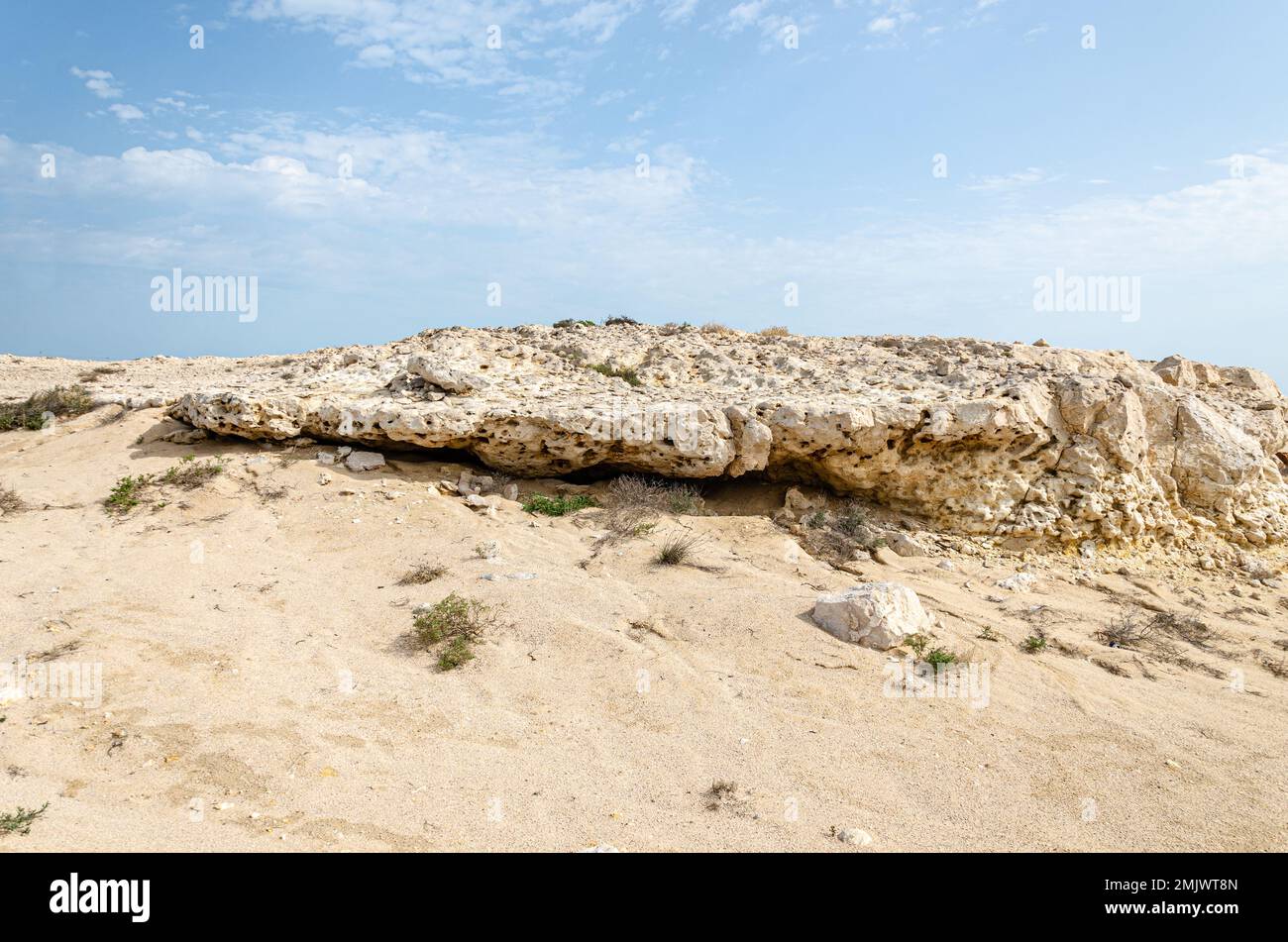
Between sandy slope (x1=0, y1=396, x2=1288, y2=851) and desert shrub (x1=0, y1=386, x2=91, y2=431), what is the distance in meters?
2.92

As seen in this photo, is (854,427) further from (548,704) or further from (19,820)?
(19,820)

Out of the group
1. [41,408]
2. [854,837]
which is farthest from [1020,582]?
[41,408]

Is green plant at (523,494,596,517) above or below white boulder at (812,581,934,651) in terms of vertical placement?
above

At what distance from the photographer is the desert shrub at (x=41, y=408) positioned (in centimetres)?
1048

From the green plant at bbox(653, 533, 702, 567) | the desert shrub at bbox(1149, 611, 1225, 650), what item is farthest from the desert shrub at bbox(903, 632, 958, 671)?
the desert shrub at bbox(1149, 611, 1225, 650)

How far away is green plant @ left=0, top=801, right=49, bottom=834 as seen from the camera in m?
3.23

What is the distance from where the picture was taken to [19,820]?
330cm

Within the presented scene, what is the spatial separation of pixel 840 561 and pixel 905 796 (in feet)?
13.5

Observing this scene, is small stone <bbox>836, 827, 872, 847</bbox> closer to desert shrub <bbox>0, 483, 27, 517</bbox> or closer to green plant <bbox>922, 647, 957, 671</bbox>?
green plant <bbox>922, 647, 957, 671</bbox>

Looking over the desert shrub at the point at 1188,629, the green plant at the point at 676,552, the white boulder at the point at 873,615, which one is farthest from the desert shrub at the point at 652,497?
the desert shrub at the point at 1188,629

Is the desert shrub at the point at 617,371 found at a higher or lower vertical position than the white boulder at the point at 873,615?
higher

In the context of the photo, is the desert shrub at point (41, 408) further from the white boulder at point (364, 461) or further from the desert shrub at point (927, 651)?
the desert shrub at point (927, 651)

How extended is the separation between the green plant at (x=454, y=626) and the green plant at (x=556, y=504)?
243 centimetres
